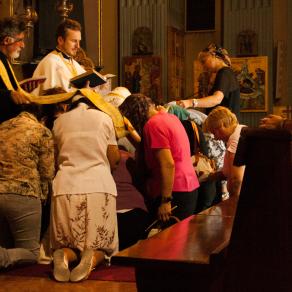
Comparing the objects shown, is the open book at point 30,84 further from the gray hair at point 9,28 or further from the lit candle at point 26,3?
the lit candle at point 26,3

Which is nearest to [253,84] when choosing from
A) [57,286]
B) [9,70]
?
[9,70]

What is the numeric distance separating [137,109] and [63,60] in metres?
1.87

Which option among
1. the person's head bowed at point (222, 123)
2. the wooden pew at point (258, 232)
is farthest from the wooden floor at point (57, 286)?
the wooden pew at point (258, 232)

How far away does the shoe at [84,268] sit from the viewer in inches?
196

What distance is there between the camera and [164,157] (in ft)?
17.5

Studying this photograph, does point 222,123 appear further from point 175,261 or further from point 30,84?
point 175,261

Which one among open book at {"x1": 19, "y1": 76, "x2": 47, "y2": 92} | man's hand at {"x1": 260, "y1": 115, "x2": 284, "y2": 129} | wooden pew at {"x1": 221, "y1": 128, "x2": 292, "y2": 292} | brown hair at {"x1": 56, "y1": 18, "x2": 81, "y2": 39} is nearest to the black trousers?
open book at {"x1": 19, "y1": 76, "x2": 47, "y2": 92}

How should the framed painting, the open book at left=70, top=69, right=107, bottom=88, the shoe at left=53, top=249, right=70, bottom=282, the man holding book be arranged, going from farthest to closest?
the framed painting → the man holding book → the open book at left=70, top=69, right=107, bottom=88 → the shoe at left=53, top=249, right=70, bottom=282

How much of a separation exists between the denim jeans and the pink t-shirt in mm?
939

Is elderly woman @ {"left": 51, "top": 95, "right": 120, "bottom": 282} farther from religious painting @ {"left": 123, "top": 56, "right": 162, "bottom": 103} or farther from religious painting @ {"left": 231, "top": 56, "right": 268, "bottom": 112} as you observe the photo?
religious painting @ {"left": 123, "top": 56, "right": 162, "bottom": 103}

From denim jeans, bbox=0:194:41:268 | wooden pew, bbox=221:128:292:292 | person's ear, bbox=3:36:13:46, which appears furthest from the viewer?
person's ear, bbox=3:36:13:46

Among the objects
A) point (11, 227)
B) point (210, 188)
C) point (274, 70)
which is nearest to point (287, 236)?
point (11, 227)

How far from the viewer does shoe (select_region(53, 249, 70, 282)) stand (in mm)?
4961

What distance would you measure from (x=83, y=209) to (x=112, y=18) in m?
14.2
